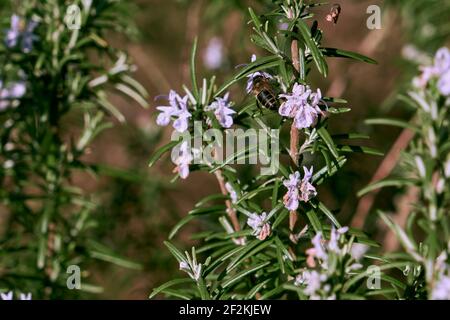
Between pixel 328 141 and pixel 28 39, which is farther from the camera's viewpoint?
pixel 28 39

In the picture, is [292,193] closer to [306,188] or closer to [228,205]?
[306,188]

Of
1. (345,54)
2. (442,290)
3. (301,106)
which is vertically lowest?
(442,290)

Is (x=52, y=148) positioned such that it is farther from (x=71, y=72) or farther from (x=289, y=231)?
(x=289, y=231)

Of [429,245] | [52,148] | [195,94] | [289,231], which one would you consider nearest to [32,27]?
[52,148]

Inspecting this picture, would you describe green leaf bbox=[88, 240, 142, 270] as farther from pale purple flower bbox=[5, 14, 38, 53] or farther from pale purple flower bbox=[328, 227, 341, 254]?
pale purple flower bbox=[328, 227, 341, 254]

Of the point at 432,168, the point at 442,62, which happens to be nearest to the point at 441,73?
the point at 442,62

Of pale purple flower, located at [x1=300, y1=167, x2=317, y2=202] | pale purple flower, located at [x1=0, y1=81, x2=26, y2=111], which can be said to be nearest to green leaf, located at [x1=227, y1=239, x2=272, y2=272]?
pale purple flower, located at [x1=300, y1=167, x2=317, y2=202]

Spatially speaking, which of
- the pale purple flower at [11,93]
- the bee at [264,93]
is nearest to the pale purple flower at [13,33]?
the pale purple flower at [11,93]
